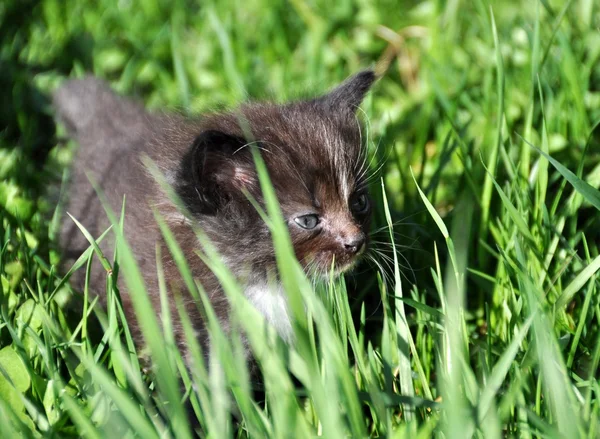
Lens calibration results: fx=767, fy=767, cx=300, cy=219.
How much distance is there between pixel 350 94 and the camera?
312 centimetres

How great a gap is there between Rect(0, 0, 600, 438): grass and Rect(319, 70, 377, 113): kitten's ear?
0.39m

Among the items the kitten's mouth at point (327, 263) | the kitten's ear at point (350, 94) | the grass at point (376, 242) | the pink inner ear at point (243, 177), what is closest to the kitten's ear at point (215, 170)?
the pink inner ear at point (243, 177)

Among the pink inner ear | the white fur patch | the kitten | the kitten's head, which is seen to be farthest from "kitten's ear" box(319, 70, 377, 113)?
the white fur patch

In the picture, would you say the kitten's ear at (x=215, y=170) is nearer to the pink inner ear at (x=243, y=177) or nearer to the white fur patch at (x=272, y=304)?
the pink inner ear at (x=243, y=177)

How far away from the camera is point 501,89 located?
321cm

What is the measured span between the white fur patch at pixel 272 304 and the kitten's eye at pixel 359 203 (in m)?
0.43

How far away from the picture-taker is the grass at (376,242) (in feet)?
6.53

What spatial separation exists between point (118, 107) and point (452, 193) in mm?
1789

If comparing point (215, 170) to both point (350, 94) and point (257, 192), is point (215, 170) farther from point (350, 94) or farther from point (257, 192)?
point (350, 94)

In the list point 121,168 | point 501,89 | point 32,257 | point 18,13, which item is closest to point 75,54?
point 18,13

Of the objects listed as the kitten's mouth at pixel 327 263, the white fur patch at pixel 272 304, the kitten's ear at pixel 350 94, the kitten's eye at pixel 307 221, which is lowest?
the white fur patch at pixel 272 304

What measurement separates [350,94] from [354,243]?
2.31ft

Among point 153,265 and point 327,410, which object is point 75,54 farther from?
point 327,410

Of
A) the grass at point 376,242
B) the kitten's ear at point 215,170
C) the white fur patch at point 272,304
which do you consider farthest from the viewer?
the white fur patch at point 272,304
